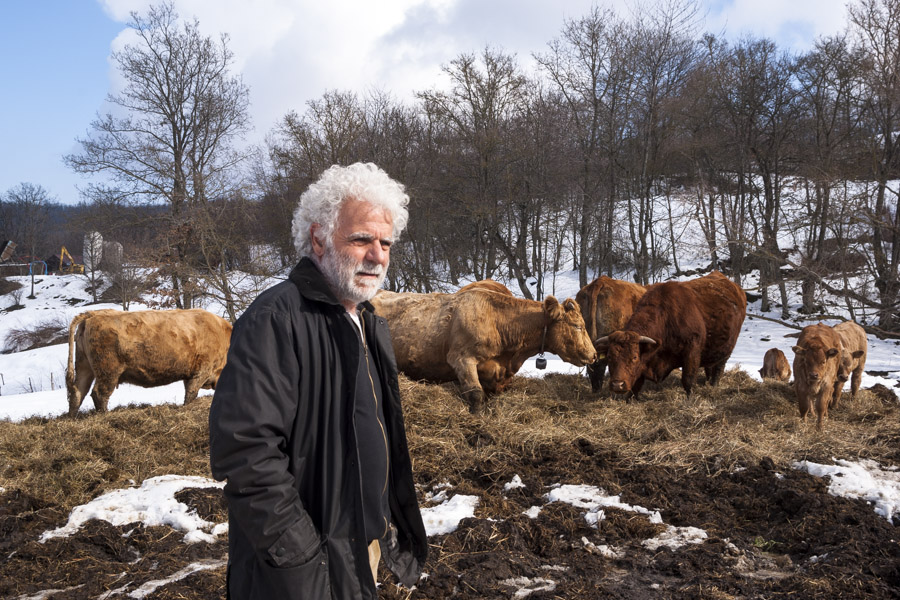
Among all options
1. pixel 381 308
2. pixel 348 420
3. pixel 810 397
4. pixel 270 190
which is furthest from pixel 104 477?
pixel 270 190

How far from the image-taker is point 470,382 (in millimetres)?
8078

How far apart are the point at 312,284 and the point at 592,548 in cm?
313

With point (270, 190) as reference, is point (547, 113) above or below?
above

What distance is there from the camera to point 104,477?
5.94m

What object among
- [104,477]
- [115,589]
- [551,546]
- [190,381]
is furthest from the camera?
[190,381]

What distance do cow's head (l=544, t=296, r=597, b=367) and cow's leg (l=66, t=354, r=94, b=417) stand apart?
22.0ft

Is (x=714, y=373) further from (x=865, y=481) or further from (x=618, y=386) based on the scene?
(x=865, y=481)

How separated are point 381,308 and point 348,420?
6821 millimetres

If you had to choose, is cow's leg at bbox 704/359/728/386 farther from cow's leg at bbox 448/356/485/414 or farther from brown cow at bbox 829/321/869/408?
cow's leg at bbox 448/356/485/414

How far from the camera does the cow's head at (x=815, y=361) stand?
295 inches

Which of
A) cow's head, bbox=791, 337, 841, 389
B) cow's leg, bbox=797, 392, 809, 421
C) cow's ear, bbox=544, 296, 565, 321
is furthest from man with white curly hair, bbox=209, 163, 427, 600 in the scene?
cow's leg, bbox=797, 392, 809, 421

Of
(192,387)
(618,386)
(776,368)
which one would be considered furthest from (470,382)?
(776,368)

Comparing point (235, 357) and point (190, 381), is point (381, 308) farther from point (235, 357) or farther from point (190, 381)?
point (235, 357)

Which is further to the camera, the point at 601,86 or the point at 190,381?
the point at 601,86
